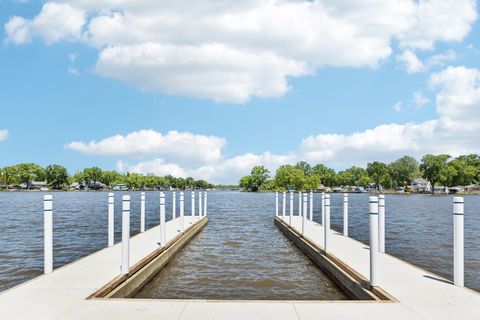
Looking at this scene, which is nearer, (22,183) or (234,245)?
(234,245)

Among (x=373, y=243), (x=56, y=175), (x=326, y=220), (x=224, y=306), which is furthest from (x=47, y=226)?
(x=56, y=175)

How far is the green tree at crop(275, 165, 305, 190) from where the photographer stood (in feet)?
484

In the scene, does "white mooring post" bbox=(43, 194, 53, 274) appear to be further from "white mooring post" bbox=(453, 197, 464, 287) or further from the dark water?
"white mooring post" bbox=(453, 197, 464, 287)

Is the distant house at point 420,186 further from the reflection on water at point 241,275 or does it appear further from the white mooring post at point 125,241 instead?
the white mooring post at point 125,241

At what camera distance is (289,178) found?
148875 millimetres

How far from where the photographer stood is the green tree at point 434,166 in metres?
130

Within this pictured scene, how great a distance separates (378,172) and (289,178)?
47.0 meters

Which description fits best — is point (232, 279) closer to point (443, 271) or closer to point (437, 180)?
point (443, 271)

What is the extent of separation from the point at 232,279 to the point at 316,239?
5.05m

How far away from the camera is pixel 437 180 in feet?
439

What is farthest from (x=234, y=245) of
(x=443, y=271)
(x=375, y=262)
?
(x=375, y=262)

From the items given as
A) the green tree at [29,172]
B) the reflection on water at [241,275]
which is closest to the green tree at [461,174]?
the reflection on water at [241,275]

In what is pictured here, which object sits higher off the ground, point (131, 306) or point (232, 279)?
point (131, 306)

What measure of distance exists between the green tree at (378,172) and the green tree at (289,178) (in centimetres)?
3589
